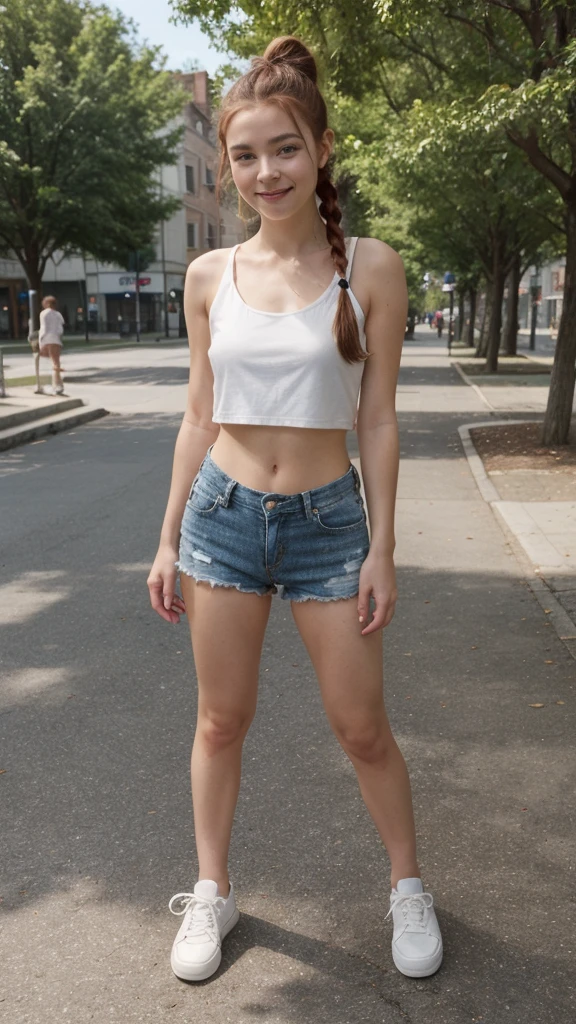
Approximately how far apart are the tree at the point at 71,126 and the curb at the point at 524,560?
23374 mm

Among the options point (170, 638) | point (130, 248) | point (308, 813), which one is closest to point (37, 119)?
point (130, 248)

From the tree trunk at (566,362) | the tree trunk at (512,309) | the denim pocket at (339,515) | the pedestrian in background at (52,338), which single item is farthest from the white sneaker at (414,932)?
the tree trunk at (512,309)

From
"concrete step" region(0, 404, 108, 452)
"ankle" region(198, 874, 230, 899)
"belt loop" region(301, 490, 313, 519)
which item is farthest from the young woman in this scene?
"concrete step" region(0, 404, 108, 452)

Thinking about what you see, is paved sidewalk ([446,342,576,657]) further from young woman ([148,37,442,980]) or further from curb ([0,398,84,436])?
curb ([0,398,84,436])

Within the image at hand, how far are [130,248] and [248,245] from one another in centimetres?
3655

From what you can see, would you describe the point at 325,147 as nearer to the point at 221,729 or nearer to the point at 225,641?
the point at 225,641

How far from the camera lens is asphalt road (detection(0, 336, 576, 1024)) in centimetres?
276

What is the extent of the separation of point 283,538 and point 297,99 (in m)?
0.97

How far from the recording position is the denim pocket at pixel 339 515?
2.65 meters

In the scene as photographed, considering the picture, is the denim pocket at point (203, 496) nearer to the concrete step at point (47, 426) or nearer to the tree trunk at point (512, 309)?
the concrete step at point (47, 426)

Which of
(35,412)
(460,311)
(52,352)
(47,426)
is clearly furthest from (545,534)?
(460,311)

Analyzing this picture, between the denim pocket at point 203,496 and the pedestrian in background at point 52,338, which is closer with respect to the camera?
the denim pocket at point 203,496

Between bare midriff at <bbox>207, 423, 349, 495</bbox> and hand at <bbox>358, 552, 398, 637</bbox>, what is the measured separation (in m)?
0.22

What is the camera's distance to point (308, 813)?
378 centimetres
